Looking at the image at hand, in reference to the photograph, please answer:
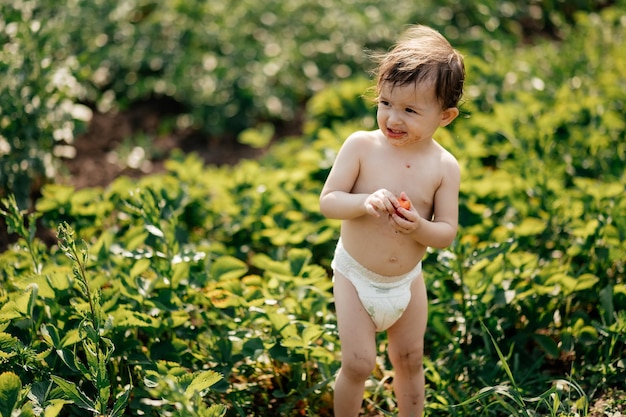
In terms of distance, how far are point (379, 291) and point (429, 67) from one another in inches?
27.1

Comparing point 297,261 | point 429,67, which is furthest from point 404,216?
point 297,261

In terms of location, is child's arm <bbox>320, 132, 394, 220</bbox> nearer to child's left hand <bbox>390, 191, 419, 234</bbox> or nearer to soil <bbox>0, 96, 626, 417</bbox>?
child's left hand <bbox>390, 191, 419, 234</bbox>

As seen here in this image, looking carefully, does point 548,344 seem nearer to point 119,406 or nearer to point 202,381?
point 202,381

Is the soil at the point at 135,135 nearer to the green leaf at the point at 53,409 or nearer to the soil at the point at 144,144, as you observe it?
the soil at the point at 144,144

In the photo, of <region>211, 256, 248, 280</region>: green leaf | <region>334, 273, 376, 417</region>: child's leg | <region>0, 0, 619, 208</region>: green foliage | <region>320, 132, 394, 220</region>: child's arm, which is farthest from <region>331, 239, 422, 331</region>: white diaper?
<region>0, 0, 619, 208</region>: green foliage

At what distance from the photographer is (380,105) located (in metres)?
2.27

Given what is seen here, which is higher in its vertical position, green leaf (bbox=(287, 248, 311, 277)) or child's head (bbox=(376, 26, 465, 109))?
child's head (bbox=(376, 26, 465, 109))

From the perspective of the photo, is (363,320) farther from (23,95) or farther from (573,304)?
(23,95)

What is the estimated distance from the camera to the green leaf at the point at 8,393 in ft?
6.77

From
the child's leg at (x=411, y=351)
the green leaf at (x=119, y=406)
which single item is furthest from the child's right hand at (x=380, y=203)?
the green leaf at (x=119, y=406)

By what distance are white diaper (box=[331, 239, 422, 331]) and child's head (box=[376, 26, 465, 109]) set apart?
1.80 ft

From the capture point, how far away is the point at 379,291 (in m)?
2.31

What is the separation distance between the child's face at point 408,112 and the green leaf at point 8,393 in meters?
1.27

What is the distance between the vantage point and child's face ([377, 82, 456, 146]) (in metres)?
2.19
